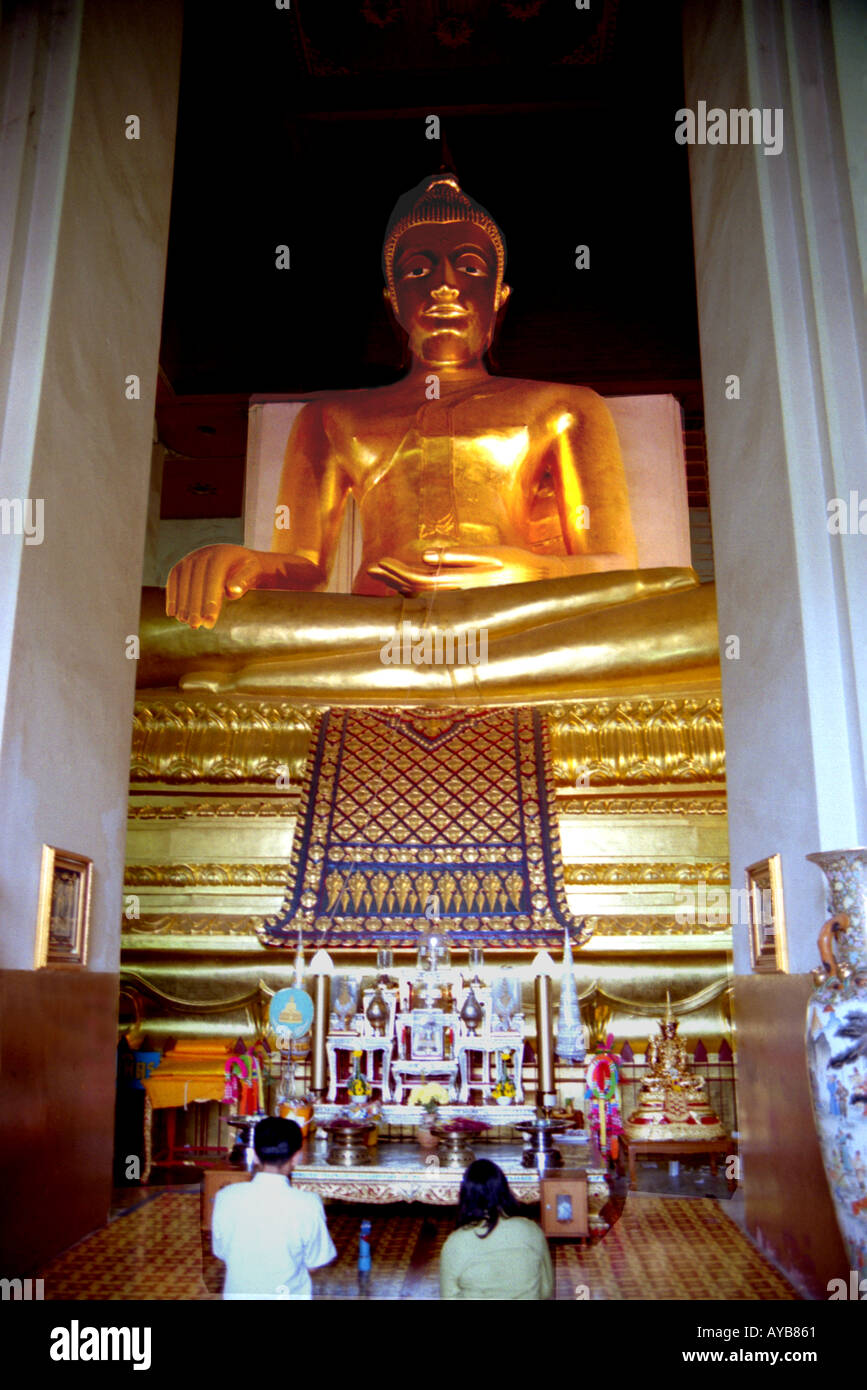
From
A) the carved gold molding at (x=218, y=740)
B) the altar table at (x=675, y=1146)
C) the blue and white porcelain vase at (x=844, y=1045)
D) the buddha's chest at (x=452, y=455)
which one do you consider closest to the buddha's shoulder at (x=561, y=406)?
the buddha's chest at (x=452, y=455)

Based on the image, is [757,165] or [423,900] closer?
[757,165]

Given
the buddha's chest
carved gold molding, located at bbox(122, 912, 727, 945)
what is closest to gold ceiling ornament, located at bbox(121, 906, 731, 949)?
carved gold molding, located at bbox(122, 912, 727, 945)

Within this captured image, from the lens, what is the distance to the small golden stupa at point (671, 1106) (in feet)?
11.1

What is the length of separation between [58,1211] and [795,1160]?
64.5 inches

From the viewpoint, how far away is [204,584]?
15.0 feet

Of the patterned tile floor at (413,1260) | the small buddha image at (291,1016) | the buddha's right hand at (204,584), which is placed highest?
the buddha's right hand at (204,584)

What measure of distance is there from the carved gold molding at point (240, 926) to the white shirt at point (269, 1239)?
2158 millimetres

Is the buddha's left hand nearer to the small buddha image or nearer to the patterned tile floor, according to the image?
the small buddha image

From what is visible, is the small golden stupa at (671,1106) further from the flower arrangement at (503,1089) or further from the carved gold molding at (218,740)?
the carved gold molding at (218,740)

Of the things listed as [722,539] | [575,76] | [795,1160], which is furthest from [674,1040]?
[575,76]

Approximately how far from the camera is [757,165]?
9.10ft

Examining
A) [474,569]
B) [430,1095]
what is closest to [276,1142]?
[430,1095]

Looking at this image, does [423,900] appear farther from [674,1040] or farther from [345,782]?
[674,1040]

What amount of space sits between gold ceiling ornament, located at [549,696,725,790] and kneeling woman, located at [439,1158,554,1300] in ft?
8.19
